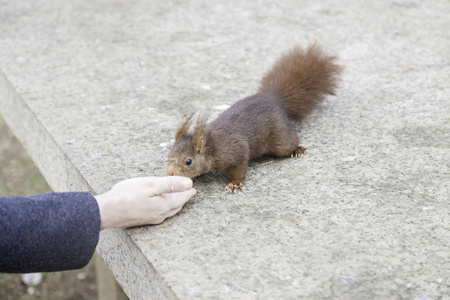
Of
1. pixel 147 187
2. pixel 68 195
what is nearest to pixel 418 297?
pixel 147 187

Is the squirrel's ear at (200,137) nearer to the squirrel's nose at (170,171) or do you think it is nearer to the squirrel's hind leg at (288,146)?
the squirrel's nose at (170,171)

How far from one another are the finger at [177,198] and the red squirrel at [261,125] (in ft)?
0.33

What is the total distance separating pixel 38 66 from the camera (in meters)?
2.43

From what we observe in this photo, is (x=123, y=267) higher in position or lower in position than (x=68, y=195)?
lower

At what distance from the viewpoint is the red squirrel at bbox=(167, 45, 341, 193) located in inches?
61.8

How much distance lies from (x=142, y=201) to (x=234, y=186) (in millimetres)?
332

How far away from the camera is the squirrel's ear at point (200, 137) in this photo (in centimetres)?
155

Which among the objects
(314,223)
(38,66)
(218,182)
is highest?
(314,223)

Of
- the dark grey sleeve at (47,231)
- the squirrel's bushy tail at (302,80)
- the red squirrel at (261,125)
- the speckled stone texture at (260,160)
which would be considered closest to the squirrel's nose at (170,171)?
the red squirrel at (261,125)

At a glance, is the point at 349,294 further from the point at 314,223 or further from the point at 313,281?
the point at 314,223


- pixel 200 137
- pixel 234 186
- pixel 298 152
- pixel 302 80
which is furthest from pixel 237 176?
pixel 302 80

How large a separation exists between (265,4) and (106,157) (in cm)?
187

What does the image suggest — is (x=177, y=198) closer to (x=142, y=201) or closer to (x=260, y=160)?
(x=142, y=201)

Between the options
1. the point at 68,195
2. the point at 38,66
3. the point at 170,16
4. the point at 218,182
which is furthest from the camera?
the point at 170,16
